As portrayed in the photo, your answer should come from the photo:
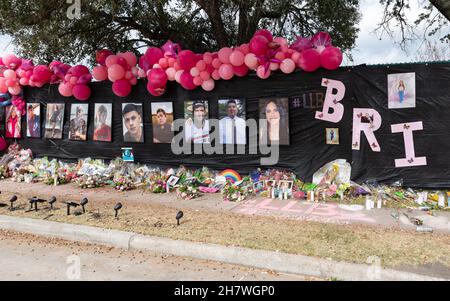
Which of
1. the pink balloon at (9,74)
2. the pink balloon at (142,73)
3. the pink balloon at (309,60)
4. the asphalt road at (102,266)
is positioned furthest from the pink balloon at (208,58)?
the pink balloon at (9,74)

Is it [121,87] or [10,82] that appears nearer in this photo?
[121,87]

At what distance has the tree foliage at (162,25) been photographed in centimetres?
1061

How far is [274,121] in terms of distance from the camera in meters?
8.42

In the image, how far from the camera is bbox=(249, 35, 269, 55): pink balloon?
782 cm

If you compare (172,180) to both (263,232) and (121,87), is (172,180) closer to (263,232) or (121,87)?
(121,87)

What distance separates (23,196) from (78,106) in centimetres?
308

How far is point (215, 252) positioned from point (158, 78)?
5128 mm

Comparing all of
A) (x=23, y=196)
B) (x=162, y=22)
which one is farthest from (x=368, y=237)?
(x=162, y=22)

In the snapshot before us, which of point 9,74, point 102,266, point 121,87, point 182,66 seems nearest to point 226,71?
point 182,66

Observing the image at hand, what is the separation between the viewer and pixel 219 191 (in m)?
8.59

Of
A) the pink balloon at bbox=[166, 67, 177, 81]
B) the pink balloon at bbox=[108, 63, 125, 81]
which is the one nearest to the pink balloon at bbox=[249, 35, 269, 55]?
the pink balloon at bbox=[166, 67, 177, 81]

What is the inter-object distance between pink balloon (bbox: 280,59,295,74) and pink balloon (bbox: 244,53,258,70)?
52cm
